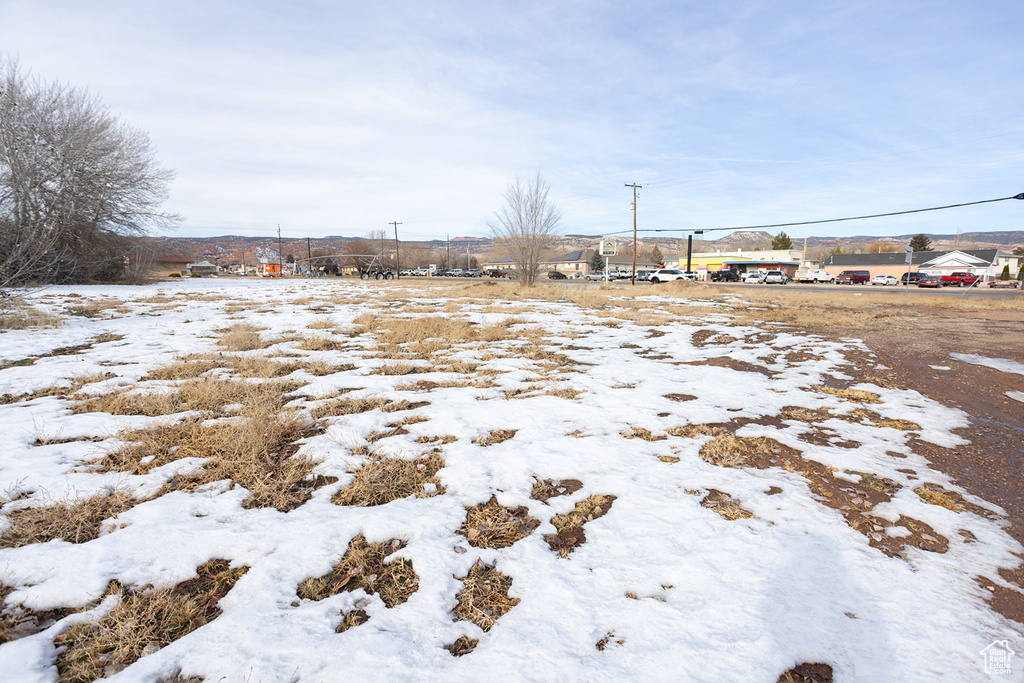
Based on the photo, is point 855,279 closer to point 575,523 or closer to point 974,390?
point 974,390

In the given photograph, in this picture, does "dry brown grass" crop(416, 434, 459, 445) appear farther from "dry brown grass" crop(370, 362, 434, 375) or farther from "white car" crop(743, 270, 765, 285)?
"white car" crop(743, 270, 765, 285)

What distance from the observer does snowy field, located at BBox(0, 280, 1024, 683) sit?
6.15ft

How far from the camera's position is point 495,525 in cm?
278

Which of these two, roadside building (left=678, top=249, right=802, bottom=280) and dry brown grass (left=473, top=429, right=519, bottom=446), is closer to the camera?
dry brown grass (left=473, top=429, right=519, bottom=446)

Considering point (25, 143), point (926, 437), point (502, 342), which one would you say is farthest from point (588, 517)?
point (25, 143)

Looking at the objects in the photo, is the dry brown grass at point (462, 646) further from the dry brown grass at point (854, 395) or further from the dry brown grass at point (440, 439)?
the dry brown grass at point (854, 395)

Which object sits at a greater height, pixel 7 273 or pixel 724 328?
pixel 7 273

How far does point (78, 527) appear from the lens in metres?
2.56

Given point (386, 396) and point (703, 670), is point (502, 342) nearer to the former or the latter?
point (386, 396)

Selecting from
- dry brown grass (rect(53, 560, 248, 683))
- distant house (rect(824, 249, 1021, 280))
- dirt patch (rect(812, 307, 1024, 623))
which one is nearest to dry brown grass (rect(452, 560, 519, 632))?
dry brown grass (rect(53, 560, 248, 683))

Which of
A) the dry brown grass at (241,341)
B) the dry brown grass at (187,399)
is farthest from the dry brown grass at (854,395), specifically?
the dry brown grass at (241,341)

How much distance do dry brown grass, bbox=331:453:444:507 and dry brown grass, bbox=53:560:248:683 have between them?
0.84m

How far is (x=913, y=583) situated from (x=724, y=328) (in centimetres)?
1012

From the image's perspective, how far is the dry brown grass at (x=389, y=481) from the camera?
10.0 feet
